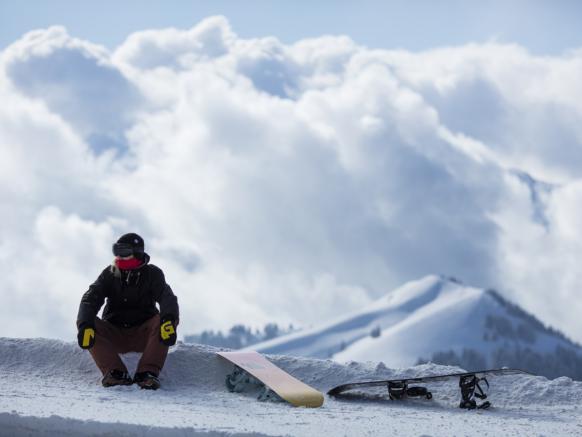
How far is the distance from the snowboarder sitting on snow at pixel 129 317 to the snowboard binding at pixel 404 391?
2367 mm

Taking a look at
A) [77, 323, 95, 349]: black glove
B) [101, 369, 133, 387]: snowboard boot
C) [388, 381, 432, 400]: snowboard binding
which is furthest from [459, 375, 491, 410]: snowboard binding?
[77, 323, 95, 349]: black glove

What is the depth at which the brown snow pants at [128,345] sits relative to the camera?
9.55 meters

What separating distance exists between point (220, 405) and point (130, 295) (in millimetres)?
1770

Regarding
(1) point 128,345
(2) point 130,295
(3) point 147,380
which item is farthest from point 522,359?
(3) point 147,380

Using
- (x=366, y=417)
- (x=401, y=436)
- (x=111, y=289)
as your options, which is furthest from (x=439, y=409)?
(x=111, y=289)

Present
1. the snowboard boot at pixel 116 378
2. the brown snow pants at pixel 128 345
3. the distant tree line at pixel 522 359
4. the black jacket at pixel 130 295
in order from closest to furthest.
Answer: the snowboard boot at pixel 116 378, the brown snow pants at pixel 128 345, the black jacket at pixel 130 295, the distant tree line at pixel 522 359

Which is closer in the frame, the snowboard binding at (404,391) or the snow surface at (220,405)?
the snow surface at (220,405)

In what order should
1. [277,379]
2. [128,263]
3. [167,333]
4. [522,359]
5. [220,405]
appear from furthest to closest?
[522,359], [128,263], [277,379], [167,333], [220,405]

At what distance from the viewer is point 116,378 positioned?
950cm

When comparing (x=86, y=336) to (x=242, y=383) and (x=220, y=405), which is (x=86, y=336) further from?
(x=242, y=383)

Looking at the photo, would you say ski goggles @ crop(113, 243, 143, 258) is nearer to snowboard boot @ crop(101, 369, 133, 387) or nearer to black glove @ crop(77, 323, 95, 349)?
black glove @ crop(77, 323, 95, 349)

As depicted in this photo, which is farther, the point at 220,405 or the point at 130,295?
the point at 130,295

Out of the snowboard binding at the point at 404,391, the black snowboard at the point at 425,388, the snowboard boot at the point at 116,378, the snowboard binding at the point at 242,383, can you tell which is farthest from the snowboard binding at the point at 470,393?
the snowboard boot at the point at 116,378

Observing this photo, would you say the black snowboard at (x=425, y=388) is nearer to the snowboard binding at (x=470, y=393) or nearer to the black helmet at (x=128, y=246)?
the snowboard binding at (x=470, y=393)
